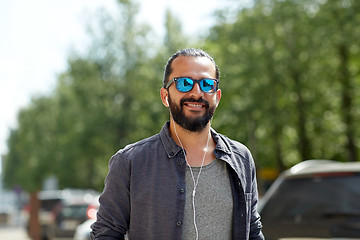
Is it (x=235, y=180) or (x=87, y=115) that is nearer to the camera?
(x=235, y=180)

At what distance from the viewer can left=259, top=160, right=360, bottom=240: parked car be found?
15.7ft

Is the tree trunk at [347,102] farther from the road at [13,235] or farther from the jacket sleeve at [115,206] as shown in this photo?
the jacket sleeve at [115,206]

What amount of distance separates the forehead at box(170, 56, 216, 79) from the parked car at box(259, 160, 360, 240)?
7.64ft

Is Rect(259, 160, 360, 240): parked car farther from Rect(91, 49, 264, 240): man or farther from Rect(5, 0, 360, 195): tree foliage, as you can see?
Rect(5, 0, 360, 195): tree foliage

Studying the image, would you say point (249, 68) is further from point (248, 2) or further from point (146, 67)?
point (146, 67)

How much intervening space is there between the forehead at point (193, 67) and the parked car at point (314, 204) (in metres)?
2.33

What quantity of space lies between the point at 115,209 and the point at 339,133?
22.8 m

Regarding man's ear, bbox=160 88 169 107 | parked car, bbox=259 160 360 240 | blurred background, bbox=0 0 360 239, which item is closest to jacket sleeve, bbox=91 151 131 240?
man's ear, bbox=160 88 169 107

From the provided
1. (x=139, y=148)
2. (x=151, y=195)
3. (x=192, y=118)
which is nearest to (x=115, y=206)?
(x=151, y=195)

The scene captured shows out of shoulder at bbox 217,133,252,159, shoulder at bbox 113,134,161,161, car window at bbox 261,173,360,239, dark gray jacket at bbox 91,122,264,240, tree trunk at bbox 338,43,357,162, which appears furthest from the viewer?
tree trunk at bbox 338,43,357,162

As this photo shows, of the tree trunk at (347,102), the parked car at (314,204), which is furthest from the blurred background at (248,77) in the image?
the parked car at (314,204)

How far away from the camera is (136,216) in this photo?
265cm

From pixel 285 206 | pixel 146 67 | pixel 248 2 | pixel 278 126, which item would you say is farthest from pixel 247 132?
pixel 285 206

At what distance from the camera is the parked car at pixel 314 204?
15.7 feet
